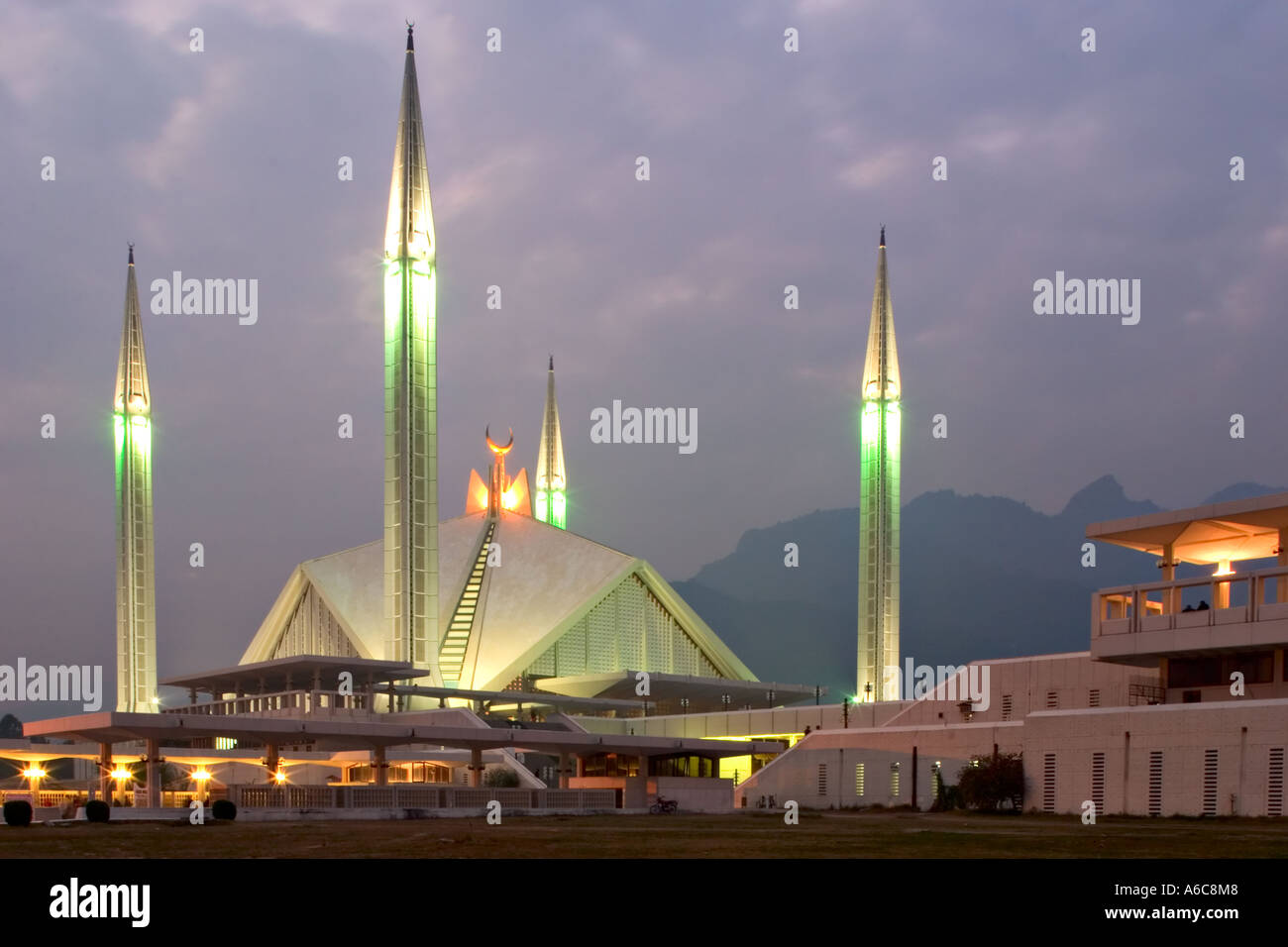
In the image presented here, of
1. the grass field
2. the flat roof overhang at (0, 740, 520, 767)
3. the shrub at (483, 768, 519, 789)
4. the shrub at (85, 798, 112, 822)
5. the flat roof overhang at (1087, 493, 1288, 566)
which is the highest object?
the flat roof overhang at (1087, 493, 1288, 566)

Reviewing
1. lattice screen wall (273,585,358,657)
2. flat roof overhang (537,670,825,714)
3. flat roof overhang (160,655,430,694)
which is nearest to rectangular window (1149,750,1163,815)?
flat roof overhang (160,655,430,694)

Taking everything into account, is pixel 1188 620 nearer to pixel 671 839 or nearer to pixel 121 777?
pixel 671 839

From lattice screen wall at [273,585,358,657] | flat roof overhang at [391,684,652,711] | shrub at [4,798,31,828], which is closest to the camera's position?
shrub at [4,798,31,828]

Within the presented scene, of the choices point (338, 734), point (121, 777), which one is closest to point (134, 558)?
point (121, 777)

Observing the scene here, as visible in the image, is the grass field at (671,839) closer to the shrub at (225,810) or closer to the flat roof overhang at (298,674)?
the shrub at (225,810)

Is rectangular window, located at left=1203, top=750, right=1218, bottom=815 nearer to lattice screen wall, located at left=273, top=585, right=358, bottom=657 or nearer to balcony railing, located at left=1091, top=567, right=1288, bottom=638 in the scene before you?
balcony railing, located at left=1091, top=567, right=1288, bottom=638
